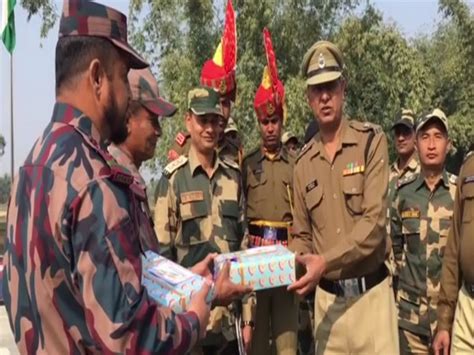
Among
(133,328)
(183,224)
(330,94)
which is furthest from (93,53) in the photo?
(183,224)

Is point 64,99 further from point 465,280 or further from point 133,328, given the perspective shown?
point 465,280

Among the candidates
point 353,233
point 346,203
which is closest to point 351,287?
point 353,233

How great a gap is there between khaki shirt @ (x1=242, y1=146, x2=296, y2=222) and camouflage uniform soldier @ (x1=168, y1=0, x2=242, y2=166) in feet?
0.44

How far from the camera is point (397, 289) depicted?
15.4 ft

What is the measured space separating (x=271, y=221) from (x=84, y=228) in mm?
3326

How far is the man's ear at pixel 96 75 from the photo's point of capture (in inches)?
63.0

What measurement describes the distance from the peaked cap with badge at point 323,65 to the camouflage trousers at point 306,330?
2506mm

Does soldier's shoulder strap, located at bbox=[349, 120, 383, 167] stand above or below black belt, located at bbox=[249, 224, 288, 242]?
above

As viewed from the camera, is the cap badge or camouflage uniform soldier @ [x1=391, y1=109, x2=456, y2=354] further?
camouflage uniform soldier @ [x1=391, y1=109, x2=456, y2=354]

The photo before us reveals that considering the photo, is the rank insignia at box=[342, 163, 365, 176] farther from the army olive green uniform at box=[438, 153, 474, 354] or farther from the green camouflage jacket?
the green camouflage jacket

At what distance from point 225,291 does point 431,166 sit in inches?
105

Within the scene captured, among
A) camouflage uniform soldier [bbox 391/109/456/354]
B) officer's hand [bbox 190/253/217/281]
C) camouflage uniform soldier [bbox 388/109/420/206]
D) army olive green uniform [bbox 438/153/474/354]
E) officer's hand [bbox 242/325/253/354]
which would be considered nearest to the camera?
officer's hand [bbox 190/253/217/281]

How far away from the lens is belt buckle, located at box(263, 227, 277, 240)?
470 cm

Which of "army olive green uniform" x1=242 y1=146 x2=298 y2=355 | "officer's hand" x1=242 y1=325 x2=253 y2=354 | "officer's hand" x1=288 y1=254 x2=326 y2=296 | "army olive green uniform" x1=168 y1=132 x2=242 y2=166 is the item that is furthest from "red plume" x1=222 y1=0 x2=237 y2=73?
"officer's hand" x1=288 y1=254 x2=326 y2=296
